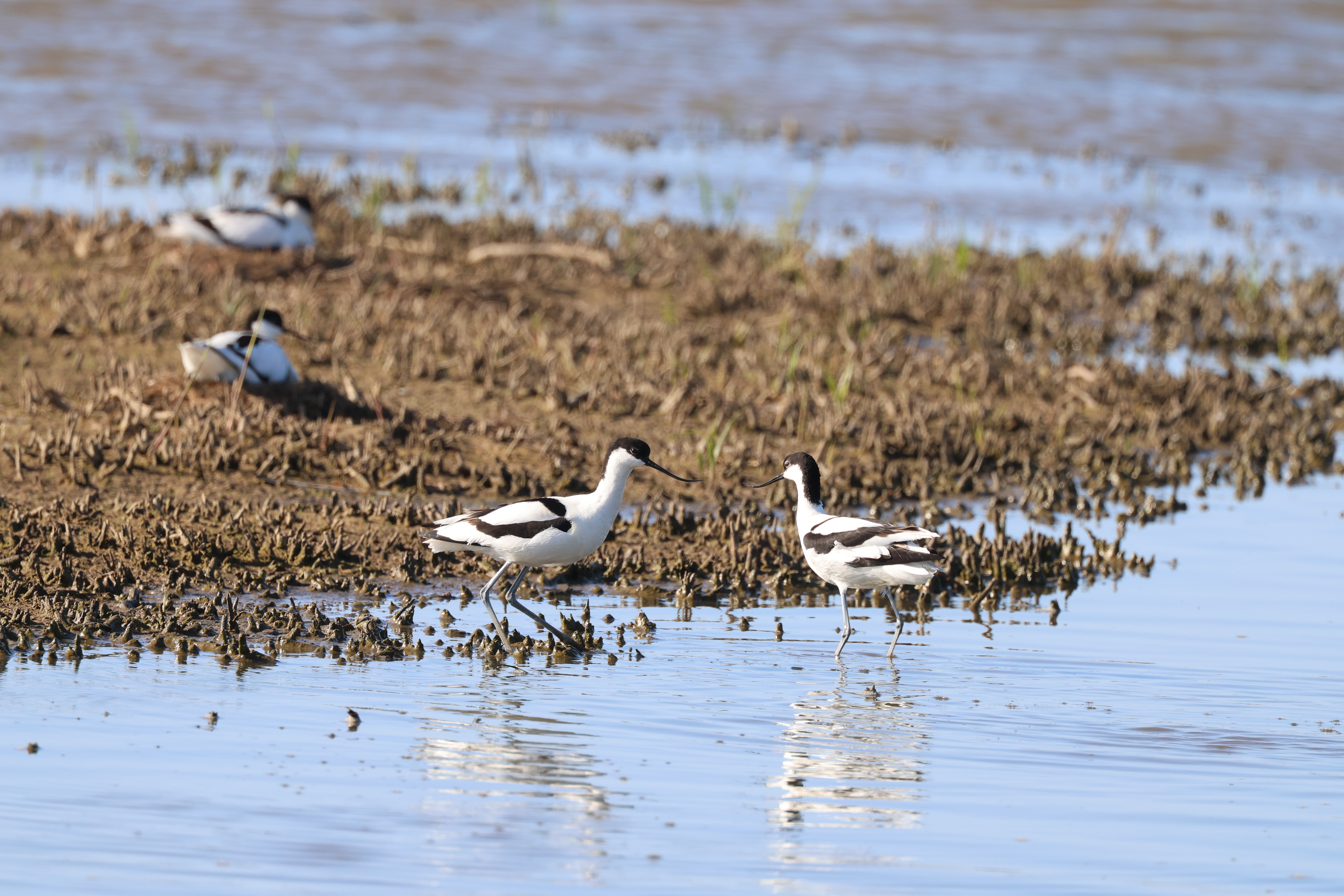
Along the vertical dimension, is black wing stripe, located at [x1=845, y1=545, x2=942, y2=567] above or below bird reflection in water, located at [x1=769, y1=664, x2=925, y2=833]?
above

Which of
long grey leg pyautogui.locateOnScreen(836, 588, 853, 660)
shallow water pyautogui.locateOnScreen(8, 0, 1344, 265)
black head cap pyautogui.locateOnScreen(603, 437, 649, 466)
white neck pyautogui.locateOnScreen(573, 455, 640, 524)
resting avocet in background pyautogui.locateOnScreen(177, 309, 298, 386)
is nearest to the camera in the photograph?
long grey leg pyautogui.locateOnScreen(836, 588, 853, 660)

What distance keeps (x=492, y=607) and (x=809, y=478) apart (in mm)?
1506

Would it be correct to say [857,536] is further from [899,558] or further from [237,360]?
[237,360]

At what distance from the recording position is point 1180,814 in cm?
498

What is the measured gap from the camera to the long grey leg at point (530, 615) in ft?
21.3

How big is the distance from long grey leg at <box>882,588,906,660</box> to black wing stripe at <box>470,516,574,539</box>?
4.35ft

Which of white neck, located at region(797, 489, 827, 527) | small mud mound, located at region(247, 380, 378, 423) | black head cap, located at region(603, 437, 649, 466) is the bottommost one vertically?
white neck, located at region(797, 489, 827, 527)

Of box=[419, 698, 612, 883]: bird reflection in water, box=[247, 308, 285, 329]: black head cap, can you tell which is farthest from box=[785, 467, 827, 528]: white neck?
box=[247, 308, 285, 329]: black head cap

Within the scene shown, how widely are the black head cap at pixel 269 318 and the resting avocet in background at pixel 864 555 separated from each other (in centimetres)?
370

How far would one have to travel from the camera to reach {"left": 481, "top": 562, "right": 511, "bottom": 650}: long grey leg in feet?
21.1

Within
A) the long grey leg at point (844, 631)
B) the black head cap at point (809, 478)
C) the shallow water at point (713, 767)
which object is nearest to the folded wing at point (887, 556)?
the long grey leg at point (844, 631)

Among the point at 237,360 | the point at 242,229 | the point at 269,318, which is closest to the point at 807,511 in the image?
the point at 237,360

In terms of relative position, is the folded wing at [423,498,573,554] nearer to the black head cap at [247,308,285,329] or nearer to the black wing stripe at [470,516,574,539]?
the black wing stripe at [470,516,574,539]

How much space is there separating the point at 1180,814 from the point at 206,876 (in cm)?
275
